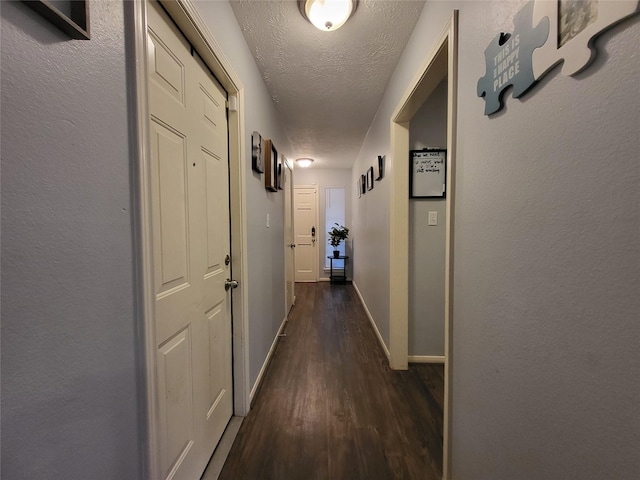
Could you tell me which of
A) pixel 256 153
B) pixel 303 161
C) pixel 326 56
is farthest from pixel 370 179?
pixel 303 161

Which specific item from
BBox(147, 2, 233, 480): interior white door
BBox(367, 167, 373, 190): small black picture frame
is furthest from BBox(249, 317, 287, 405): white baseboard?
BBox(367, 167, 373, 190): small black picture frame

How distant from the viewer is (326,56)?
176cm

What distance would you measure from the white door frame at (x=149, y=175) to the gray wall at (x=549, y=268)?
1064 mm

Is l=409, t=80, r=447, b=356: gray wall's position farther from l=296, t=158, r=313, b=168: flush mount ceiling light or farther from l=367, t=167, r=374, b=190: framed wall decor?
l=296, t=158, r=313, b=168: flush mount ceiling light

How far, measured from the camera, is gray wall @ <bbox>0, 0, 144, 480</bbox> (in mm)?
423

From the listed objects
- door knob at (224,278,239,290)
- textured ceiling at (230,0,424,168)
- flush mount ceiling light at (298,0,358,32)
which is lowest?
door knob at (224,278,239,290)

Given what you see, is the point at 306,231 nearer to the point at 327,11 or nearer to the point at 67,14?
the point at 327,11

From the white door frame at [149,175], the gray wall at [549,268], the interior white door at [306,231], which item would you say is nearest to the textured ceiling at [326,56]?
the white door frame at [149,175]

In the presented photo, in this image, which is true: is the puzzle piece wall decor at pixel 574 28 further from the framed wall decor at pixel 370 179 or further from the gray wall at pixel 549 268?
the framed wall decor at pixel 370 179

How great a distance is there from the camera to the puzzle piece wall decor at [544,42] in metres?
0.48

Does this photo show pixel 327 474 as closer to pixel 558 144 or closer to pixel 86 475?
pixel 86 475

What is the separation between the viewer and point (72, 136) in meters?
0.52

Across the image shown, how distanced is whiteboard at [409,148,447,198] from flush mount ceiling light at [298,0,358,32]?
1.06m

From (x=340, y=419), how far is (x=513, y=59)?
1852 mm
